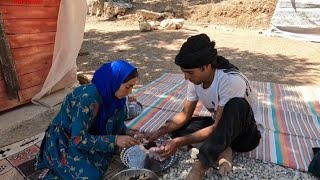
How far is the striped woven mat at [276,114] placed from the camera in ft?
10.0

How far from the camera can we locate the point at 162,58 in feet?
23.7

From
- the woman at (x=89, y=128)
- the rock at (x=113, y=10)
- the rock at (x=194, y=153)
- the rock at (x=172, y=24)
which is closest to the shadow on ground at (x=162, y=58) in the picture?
the rock at (x=172, y=24)

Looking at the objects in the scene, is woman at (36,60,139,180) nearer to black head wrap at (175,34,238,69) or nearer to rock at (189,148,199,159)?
black head wrap at (175,34,238,69)

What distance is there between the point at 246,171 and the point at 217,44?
610 cm

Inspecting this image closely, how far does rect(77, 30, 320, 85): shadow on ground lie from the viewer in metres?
5.91

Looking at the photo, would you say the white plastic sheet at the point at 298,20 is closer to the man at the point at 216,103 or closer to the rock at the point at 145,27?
the rock at the point at 145,27

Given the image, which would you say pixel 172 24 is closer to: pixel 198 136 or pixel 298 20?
pixel 298 20

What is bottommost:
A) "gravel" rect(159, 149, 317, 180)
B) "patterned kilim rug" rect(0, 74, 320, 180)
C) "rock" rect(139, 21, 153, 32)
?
"gravel" rect(159, 149, 317, 180)

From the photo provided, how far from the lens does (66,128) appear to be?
8.23ft

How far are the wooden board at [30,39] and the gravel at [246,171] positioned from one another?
107 inches

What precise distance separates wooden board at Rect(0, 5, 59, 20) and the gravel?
2875 millimetres

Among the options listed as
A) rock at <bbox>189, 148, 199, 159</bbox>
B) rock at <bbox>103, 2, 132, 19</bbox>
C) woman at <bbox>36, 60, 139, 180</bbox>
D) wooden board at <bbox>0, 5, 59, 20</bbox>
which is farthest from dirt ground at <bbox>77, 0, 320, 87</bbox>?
woman at <bbox>36, 60, 139, 180</bbox>

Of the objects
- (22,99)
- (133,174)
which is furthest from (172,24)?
(133,174)

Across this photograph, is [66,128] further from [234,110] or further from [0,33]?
[0,33]
